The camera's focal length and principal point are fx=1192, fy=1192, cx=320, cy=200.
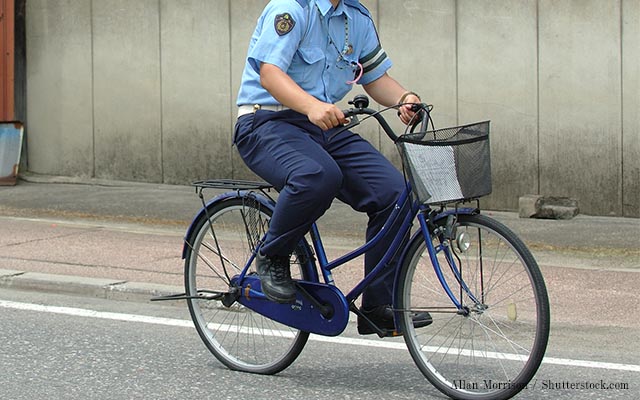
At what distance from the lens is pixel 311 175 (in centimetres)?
494

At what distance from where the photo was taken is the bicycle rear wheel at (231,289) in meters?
5.53

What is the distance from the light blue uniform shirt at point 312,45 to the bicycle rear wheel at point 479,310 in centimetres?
84

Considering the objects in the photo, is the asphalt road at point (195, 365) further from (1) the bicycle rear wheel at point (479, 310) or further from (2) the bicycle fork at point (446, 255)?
(2) the bicycle fork at point (446, 255)

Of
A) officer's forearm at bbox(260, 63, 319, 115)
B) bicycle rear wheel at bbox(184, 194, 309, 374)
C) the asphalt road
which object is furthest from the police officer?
the asphalt road

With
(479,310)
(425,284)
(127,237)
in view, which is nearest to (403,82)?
(127,237)

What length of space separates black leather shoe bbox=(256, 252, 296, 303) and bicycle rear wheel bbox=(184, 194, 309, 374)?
192 millimetres

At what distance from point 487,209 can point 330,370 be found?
17.8 ft

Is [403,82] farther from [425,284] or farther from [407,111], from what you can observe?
[425,284]

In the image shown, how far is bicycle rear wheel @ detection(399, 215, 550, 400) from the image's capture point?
185 inches

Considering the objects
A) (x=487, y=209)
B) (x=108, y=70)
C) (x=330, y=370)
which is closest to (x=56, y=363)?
(x=330, y=370)

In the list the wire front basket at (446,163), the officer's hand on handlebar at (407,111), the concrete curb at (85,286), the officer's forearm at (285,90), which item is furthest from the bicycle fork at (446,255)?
the concrete curb at (85,286)

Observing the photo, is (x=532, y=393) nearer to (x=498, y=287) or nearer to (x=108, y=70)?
(x=498, y=287)

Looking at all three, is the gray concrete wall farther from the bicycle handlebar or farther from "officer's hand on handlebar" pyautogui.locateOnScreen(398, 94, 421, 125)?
the bicycle handlebar

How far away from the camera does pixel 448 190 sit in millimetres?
4719
